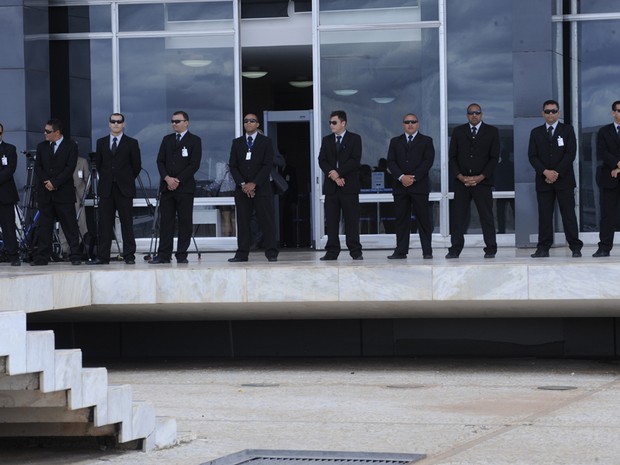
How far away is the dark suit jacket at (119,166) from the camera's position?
48.4 feet

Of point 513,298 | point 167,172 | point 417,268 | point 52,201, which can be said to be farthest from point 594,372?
point 52,201

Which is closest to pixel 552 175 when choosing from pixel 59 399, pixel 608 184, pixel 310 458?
pixel 608 184

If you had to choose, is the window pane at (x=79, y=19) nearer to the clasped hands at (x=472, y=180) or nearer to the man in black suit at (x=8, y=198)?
the man in black suit at (x=8, y=198)

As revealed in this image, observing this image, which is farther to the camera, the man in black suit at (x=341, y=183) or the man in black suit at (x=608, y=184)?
the man in black suit at (x=341, y=183)

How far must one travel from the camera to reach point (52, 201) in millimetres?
14883

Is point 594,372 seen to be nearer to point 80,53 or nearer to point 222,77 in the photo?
point 222,77

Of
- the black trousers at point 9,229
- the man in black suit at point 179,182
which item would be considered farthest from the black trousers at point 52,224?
the man in black suit at point 179,182

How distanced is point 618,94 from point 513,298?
326 inches

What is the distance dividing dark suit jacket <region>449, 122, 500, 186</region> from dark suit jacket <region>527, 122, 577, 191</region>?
0.47 metres

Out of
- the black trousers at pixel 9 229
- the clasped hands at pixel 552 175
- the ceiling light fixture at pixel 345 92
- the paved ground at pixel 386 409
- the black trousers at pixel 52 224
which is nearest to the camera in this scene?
the paved ground at pixel 386 409

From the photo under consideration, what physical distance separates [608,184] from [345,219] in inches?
125

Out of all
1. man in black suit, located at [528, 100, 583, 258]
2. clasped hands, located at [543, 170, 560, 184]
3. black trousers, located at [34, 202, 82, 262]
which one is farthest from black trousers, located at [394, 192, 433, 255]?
black trousers, located at [34, 202, 82, 262]

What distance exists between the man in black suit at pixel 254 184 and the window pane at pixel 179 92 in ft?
17.3

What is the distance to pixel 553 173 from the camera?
47.1ft
